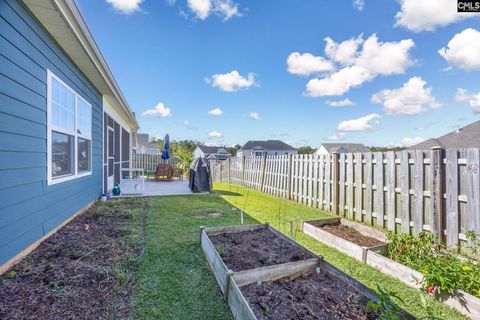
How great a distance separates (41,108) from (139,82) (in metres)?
11.0

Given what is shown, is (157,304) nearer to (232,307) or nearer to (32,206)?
(232,307)

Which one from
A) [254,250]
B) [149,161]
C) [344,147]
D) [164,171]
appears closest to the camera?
[254,250]

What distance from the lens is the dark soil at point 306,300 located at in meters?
Answer: 1.69

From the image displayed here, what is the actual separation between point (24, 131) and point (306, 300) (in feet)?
11.2

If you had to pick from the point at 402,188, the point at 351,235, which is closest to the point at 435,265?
the point at 351,235

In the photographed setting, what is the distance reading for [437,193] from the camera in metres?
3.36

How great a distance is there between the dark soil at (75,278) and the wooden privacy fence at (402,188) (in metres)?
4.05


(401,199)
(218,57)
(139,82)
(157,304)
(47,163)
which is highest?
(218,57)

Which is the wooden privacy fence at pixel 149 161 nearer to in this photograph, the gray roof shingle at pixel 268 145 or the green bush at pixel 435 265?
the green bush at pixel 435 265


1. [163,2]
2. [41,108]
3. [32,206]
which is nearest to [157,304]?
[32,206]

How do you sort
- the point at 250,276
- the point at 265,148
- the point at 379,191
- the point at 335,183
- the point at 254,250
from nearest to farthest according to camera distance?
the point at 250,276 → the point at 254,250 → the point at 379,191 → the point at 335,183 → the point at 265,148

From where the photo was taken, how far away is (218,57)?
12148 millimetres

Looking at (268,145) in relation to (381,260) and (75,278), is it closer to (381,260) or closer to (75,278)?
(381,260)

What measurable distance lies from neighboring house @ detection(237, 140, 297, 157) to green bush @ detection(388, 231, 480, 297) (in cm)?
4066
